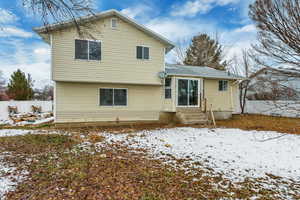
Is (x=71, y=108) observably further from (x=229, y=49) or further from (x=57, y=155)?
(x=229, y=49)

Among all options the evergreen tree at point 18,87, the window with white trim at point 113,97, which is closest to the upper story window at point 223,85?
the window with white trim at point 113,97

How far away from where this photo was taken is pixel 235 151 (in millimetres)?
5750

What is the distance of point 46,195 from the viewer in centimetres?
289

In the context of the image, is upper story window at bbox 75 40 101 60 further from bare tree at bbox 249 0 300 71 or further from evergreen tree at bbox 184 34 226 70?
evergreen tree at bbox 184 34 226 70

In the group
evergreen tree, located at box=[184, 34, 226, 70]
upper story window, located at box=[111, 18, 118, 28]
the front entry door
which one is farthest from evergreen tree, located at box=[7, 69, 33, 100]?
evergreen tree, located at box=[184, 34, 226, 70]

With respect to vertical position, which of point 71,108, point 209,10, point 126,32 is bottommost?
point 71,108

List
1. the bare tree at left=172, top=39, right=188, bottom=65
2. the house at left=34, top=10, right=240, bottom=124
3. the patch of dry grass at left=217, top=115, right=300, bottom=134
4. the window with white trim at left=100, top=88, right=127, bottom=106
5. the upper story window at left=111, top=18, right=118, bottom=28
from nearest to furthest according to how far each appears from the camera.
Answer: the house at left=34, top=10, right=240, bottom=124, the patch of dry grass at left=217, top=115, right=300, bottom=134, the upper story window at left=111, top=18, right=118, bottom=28, the window with white trim at left=100, top=88, right=127, bottom=106, the bare tree at left=172, top=39, right=188, bottom=65

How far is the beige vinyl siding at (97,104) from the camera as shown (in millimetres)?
9539

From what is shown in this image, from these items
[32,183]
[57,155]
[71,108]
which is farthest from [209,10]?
[32,183]

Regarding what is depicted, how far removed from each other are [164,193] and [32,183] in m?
2.58

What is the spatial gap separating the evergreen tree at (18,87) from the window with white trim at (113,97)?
48.8ft

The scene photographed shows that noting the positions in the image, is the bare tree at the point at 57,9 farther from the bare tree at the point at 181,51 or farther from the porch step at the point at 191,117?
the bare tree at the point at 181,51

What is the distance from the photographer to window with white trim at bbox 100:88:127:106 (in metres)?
10.3

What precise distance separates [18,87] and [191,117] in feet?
65.5
